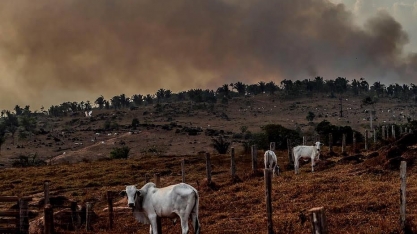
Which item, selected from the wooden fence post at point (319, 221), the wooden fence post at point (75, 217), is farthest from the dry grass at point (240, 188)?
the wooden fence post at point (319, 221)

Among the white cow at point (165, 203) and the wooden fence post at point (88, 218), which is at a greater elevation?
the white cow at point (165, 203)

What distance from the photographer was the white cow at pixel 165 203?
558 inches

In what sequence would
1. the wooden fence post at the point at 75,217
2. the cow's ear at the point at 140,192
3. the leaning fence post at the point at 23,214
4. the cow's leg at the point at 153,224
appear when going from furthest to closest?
the wooden fence post at the point at 75,217
the leaning fence post at the point at 23,214
the cow's ear at the point at 140,192
the cow's leg at the point at 153,224

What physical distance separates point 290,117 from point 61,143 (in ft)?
247

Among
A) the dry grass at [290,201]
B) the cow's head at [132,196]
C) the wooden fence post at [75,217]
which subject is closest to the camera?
the cow's head at [132,196]

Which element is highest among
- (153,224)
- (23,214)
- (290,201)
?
(23,214)

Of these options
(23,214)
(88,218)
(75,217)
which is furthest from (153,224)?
(75,217)

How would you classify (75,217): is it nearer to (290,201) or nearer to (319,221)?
(290,201)

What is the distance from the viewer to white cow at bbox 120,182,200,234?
1418 cm

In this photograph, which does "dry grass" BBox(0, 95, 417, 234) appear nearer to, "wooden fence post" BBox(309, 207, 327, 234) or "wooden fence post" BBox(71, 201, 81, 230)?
"wooden fence post" BBox(71, 201, 81, 230)

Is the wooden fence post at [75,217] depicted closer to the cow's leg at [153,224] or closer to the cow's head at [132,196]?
the cow's head at [132,196]

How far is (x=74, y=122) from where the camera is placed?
157125 mm

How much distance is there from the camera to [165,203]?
575 inches

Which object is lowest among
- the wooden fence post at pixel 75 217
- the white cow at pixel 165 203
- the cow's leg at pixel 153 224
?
the wooden fence post at pixel 75 217
